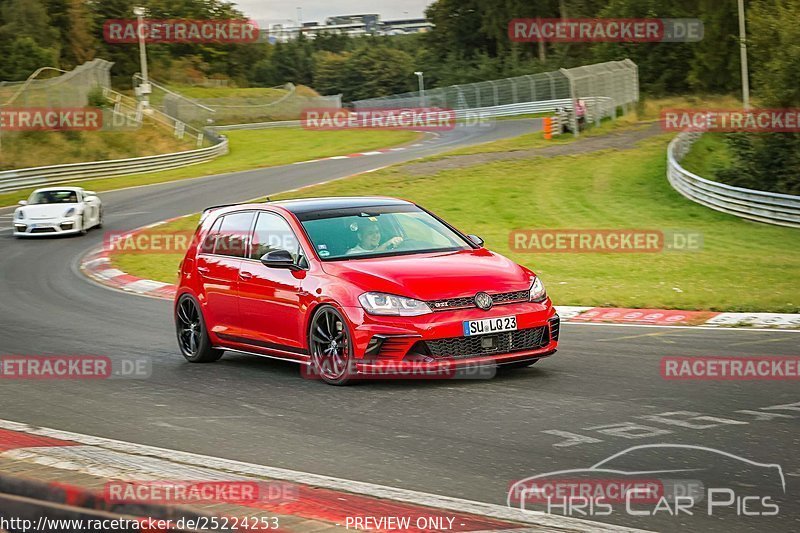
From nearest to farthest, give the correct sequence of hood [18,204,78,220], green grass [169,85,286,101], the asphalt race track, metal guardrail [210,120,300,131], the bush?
the asphalt race track
hood [18,204,78,220]
the bush
metal guardrail [210,120,300,131]
green grass [169,85,286,101]

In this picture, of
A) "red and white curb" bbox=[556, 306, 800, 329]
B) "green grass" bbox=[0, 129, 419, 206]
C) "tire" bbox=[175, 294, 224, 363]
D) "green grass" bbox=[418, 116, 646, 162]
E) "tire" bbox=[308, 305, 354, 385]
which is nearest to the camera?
"tire" bbox=[308, 305, 354, 385]

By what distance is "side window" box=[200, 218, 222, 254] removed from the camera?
37.1ft

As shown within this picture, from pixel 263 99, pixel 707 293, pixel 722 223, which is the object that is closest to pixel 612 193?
pixel 722 223

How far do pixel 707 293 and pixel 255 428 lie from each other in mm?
9177

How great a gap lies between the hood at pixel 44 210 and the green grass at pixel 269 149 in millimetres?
9763

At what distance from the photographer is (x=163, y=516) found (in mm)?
3996

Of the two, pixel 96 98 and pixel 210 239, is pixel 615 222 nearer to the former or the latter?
pixel 210 239

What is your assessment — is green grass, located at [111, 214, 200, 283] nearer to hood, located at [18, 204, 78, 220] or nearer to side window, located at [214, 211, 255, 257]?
hood, located at [18, 204, 78, 220]

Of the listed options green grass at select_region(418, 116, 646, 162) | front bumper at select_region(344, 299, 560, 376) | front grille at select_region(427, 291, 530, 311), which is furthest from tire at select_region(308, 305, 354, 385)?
green grass at select_region(418, 116, 646, 162)

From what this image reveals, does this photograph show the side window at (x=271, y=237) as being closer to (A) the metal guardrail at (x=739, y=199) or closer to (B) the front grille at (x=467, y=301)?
(B) the front grille at (x=467, y=301)

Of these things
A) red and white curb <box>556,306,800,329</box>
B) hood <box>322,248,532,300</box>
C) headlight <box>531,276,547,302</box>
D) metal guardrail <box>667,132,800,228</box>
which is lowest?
metal guardrail <box>667,132,800,228</box>

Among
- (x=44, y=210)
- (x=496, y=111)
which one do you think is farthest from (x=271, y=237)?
(x=496, y=111)

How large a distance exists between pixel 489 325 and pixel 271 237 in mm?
2391

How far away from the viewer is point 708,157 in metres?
42.5
